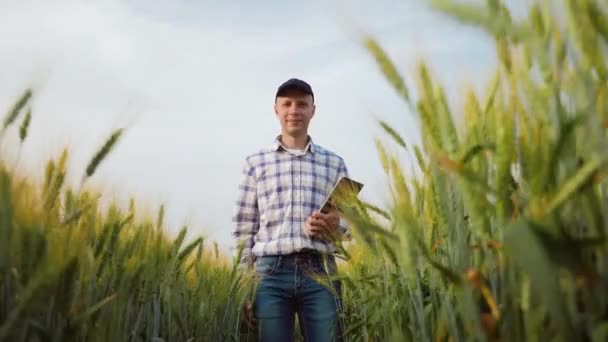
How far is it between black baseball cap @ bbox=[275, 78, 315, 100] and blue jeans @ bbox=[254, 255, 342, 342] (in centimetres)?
77

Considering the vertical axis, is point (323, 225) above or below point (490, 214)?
above

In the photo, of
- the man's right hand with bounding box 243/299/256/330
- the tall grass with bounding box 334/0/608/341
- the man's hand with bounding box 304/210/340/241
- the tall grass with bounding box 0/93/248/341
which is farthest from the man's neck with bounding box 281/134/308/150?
the tall grass with bounding box 334/0/608/341

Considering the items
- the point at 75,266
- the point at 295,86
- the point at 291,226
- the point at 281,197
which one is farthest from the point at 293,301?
the point at 75,266

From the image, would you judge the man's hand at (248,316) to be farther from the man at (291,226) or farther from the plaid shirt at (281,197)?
the plaid shirt at (281,197)

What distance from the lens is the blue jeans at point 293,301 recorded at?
2.64 m

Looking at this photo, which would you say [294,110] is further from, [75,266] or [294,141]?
[75,266]

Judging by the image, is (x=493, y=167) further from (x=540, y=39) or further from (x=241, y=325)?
(x=241, y=325)

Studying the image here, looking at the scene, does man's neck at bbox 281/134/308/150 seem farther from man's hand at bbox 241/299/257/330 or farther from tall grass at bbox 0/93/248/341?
tall grass at bbox 0/93/248/341

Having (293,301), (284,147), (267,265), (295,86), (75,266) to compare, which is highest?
(295,86)

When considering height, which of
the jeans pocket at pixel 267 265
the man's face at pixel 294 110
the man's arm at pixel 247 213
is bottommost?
the jeans pocket at pixel 267 265

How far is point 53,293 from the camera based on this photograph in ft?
3.45

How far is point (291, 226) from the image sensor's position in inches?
108

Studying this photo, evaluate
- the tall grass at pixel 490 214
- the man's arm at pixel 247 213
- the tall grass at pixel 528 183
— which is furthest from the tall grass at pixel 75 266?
the man's arm at pixel 247 213

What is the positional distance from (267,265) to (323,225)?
346mm
